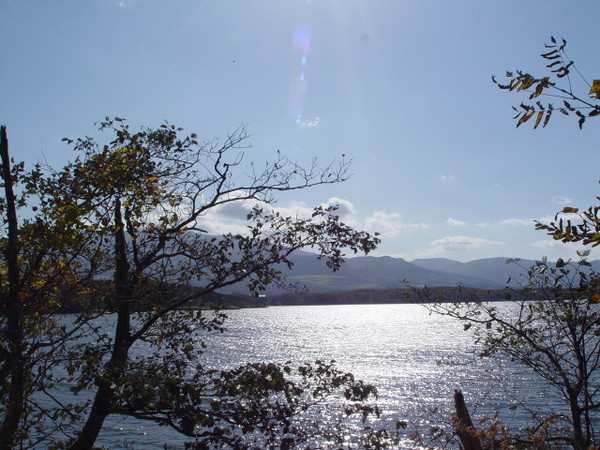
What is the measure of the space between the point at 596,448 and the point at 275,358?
193 ft

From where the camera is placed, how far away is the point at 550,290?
877 cm

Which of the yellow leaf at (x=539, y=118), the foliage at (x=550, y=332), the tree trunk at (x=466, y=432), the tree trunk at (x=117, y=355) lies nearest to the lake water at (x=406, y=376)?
the tree trunk at (x=117, y=355)

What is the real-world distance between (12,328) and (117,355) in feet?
6.62

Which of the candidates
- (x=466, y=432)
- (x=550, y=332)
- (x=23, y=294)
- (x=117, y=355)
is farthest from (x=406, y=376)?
(x=23, y=294)

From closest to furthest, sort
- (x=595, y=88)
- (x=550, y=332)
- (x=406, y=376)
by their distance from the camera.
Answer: (x=595, y=88), (x=550, y=332), (x=406, y=376)

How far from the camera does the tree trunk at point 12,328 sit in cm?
664

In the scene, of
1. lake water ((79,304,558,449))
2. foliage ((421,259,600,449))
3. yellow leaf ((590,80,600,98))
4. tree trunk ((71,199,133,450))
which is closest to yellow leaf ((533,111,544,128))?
yellow leaf ((590,80,600,98))

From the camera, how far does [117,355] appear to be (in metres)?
8.40

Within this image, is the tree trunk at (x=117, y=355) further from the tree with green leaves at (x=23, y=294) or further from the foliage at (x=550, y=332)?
the foliage at (x=550, y=332)

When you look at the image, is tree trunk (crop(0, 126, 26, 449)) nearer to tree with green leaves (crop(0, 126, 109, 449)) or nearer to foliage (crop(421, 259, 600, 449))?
tree with green leaves (crop(0, 126, 109, 449))

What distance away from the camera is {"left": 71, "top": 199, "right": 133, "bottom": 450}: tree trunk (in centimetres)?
763

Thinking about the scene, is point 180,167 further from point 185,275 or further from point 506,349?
point 506,349

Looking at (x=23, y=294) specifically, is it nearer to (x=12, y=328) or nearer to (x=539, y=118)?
(x=12, y=328)

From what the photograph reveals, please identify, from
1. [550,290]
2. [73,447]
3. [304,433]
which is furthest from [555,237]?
Result: [73,447]
